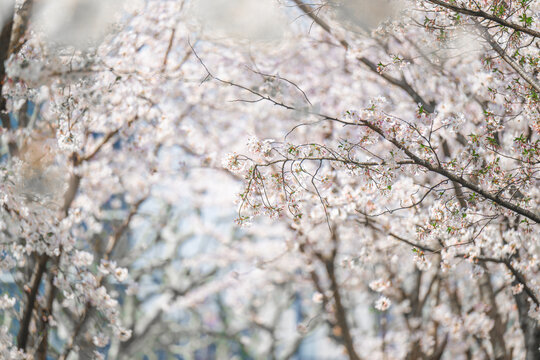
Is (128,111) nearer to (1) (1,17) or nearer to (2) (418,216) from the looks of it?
(1) (1,17)

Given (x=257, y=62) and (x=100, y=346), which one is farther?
(x=257, y=62)

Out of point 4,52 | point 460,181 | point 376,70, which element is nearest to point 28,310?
point 4,52

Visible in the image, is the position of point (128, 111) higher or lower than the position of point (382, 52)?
lower

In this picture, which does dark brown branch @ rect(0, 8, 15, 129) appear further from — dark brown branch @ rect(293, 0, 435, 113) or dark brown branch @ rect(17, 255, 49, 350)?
dark brown branch @ rect(293, 0, 435, 113)

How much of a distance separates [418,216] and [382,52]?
5.91 ft

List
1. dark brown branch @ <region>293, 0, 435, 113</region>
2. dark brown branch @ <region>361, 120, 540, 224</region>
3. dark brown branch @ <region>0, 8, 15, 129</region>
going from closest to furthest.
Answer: dark brown branch @ <region>361, 120, 540, 224</region> < dark brown branch @ <region>293, 0, 435, 113</region> < dark brown branch @ <region>0, 8, 15, 129</region>

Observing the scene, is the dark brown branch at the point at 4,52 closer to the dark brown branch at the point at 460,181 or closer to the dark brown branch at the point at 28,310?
the dark brown branch at the point at 28,310

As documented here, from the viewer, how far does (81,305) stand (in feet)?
15.3

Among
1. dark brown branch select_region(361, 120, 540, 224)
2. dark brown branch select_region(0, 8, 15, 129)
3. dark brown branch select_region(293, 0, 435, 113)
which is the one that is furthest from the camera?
dark brown branch select_region(0, 8, 15, 129)

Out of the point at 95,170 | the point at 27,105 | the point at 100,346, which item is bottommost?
the point at 100,346

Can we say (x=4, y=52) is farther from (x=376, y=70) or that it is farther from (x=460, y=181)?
(x=460, y=181)

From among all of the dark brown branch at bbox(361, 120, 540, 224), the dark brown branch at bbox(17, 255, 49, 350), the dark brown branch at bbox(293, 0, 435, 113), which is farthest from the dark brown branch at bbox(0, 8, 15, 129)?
the dark brown branch at bbox(361, 120, 540, 224)

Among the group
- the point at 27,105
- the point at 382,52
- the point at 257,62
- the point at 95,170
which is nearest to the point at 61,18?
the point at 27,105

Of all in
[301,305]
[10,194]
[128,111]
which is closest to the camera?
[10,194]
